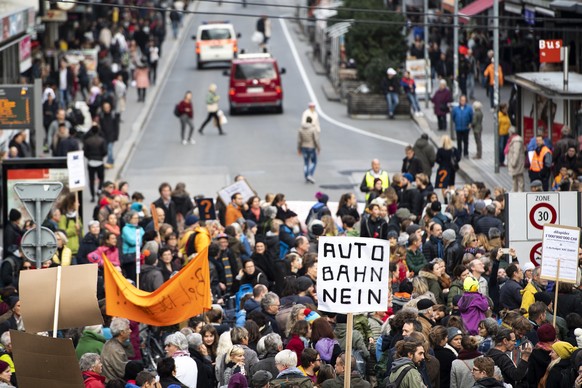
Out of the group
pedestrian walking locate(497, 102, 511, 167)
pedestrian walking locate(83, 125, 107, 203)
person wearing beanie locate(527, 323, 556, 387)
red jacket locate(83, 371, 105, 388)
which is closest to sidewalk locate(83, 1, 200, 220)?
pedestrian walking locate(83, 125, 107, 203)

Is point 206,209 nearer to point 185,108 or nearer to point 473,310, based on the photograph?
point 473,310

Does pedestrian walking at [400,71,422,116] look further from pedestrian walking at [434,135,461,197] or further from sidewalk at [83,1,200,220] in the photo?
pedestrian walking at [434,135,461,197]

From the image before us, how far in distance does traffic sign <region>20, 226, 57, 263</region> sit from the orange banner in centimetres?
114

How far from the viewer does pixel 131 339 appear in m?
16.2

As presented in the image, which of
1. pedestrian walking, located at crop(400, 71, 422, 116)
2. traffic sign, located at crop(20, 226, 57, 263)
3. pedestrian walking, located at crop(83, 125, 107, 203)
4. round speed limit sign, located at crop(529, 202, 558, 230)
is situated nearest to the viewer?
traffic sign, located at crop(20, 226, 57, 263)

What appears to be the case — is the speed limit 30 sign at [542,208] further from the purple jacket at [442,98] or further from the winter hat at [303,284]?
the purple jacket at [442,98]

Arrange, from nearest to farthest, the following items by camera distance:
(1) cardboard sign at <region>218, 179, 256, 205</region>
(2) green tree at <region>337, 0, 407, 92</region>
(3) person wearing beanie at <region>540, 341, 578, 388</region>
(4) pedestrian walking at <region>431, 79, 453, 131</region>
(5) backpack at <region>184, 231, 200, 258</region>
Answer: (3) person wearing beanie at <region>540, 341, 578, 388</region>, (5) backpack at <region>184, 231, 200, 258</region>, (1) cardboard sign at <region>218, 179, 256, 205</region>, (4) pedestrian walking at <region>431, 79, 453, 131</region>, (2) green tree at <region>337, 0, 407, 92</region>

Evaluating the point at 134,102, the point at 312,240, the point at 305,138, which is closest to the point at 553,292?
the point at 312,240

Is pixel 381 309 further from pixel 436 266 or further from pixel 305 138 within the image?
pixel 305 138

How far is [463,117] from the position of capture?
112ft

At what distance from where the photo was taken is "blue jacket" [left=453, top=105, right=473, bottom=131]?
34.3m

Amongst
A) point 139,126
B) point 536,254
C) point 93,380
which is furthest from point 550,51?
point 93,380

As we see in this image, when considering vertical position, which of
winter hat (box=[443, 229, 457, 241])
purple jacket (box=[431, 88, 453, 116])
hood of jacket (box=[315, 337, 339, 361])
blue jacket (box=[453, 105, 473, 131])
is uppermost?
purple jacket (box=[431, 88, 453, 116])

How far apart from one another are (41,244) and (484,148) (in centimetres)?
2153
